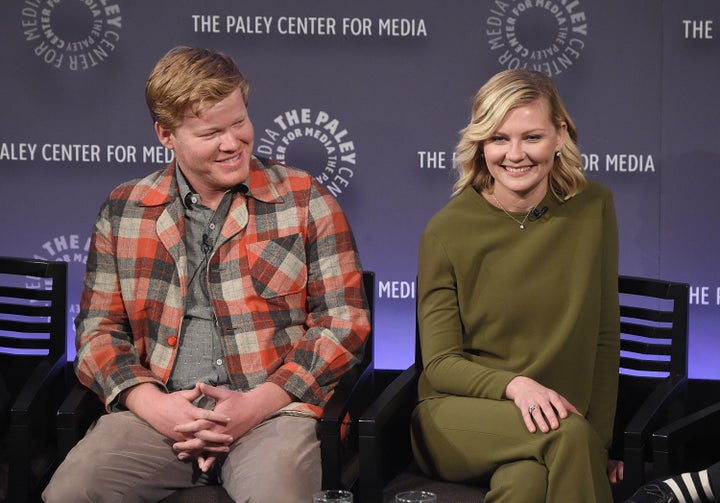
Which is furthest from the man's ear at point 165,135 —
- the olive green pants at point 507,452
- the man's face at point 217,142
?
the olive green pants at point 507,452

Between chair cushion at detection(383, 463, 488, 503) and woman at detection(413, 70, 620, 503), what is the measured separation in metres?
0.03

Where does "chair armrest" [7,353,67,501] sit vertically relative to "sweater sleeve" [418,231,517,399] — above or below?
below

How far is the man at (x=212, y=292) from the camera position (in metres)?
3.15

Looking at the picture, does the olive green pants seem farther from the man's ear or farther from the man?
the man's ear

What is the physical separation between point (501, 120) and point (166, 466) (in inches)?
54.4

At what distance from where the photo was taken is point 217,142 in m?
3.25

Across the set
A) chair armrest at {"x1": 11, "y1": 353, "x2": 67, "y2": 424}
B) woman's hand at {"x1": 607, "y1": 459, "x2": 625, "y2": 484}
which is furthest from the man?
woman's hand at {"x1": 607, "y1": 459, "x2": 625, "y2": 484}

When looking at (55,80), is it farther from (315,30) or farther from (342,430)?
(342,430)

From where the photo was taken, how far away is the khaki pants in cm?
295

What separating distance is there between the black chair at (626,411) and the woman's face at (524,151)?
0.53 metres

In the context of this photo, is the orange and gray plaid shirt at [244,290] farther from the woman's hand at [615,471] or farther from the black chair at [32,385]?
the woman's hand at [615,471]

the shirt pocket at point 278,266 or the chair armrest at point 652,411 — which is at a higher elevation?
the shirt pocket at point 278,266

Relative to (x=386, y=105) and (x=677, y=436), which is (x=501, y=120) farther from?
(x=386, y=105)

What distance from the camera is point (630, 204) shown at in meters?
4.52
